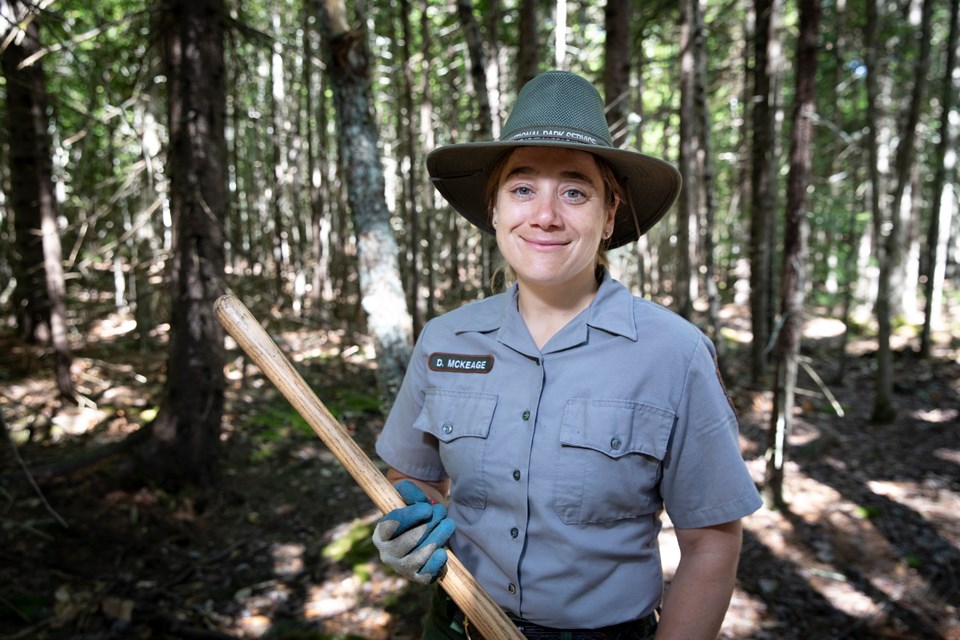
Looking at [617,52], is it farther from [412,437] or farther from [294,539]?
[294,539]

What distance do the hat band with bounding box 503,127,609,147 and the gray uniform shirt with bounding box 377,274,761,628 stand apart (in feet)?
1.43

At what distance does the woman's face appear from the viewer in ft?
5.46

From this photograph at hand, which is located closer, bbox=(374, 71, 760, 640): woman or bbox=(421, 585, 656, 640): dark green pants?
bbox=(374, 71, 760, 640): woman

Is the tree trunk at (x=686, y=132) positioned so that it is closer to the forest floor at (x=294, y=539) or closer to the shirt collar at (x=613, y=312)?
the forest floor at (x=294, y=539)

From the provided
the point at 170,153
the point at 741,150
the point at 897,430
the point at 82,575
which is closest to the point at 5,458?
the point at 82,575

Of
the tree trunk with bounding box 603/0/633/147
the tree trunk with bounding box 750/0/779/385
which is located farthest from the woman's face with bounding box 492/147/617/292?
the tree trunk with bounding box 750/0/779/385

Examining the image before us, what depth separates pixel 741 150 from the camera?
51.3ft

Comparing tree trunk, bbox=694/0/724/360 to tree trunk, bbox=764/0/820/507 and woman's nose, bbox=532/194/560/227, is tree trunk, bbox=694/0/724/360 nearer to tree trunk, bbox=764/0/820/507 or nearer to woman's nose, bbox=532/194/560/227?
tree trunk, bbox=764/0/820/507

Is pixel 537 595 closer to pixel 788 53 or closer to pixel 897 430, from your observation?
pixel 897 430

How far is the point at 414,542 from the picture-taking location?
1583mm

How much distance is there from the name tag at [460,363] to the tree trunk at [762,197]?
8.83 m

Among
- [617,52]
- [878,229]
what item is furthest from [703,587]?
[878,229]

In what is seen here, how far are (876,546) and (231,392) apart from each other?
25.9ft

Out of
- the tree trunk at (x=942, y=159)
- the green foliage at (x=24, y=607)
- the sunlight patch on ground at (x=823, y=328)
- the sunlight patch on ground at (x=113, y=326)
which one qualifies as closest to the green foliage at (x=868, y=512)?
the tree trunk at (x=942, y=159)
